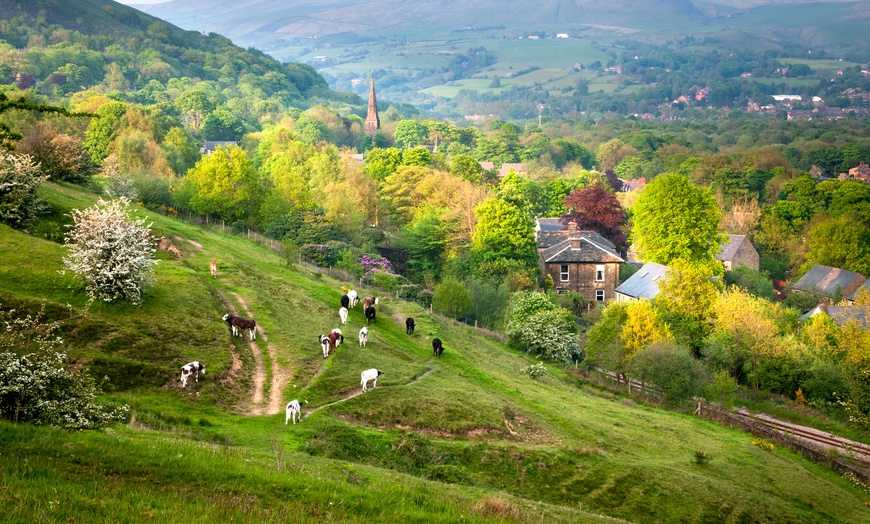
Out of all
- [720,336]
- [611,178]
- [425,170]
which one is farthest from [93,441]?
[611,178]

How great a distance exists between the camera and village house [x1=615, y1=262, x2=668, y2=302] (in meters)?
64.2

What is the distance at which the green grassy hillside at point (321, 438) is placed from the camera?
15375mm

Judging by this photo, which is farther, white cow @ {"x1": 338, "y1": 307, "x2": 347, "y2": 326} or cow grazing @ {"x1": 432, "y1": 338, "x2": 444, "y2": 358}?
cow grazing @ {"x1": 432, "y1": 338, "x2": 444, "y2": 358}

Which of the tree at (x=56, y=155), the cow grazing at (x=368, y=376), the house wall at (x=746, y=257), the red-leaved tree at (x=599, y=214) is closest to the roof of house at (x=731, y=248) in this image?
the house wall at (x=746, y=257)

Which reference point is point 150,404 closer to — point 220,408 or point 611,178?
point 220,408

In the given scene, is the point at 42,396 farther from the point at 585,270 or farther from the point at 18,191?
the point at 585,270

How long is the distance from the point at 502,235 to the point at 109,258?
46.1 meters

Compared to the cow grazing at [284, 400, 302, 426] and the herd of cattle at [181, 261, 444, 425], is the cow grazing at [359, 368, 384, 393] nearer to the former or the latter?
the herd of cattle at [181, 261, 444, 425]

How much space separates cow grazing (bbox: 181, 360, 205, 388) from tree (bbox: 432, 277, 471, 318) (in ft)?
107

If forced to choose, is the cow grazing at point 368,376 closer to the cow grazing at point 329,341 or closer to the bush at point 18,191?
the cow grazing at point 329,341

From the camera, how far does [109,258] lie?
27.6 meters

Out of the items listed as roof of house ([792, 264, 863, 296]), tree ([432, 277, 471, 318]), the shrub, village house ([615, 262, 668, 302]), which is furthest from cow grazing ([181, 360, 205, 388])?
roof of house ([792, 264, 863, 296])

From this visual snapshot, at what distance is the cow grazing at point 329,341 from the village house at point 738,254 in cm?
6505

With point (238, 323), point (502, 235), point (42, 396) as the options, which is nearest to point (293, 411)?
point (238, 323)
